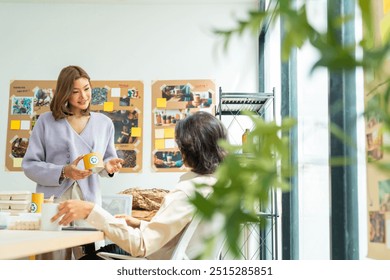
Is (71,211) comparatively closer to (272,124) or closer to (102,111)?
(272,124)

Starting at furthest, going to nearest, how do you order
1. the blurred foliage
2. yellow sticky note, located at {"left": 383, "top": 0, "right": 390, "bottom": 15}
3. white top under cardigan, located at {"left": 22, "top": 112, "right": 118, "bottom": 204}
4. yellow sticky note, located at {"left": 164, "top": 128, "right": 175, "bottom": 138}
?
yellow sticky note, located at {"left": 164, "top": 128, "right": 175, "bottom": 138}
white top under cardigan, located at {"left": 22, "top": 112, "right": 118, "bottom": 204}
yellow sticky note, located at {"left": 383, "top": 0, "right": 390, "bottom": 15}
the blurred foliage

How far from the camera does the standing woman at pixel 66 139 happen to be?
196 cm

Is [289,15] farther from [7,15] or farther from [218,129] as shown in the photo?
[7,15]

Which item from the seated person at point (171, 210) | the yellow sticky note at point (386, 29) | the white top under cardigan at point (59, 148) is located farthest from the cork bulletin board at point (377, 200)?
the white top under cardigan at point (59, 148)

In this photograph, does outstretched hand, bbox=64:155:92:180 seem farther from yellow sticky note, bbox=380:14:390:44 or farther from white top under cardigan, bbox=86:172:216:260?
yellow sticky note, bbox=380:14:390:44

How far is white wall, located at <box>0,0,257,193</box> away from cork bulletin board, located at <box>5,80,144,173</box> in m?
0.05

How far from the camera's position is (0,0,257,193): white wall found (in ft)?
12.2

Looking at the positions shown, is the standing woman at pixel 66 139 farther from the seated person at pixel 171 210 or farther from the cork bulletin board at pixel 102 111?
the cork bulletin board at pixel 102 111

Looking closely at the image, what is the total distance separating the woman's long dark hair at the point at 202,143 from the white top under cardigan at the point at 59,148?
2.21 feet

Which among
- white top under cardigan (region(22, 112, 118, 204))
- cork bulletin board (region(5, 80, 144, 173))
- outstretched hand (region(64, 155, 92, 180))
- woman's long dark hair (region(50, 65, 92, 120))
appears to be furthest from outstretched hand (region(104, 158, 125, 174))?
cork bulletin board (region(5, 80, 144, 173))
